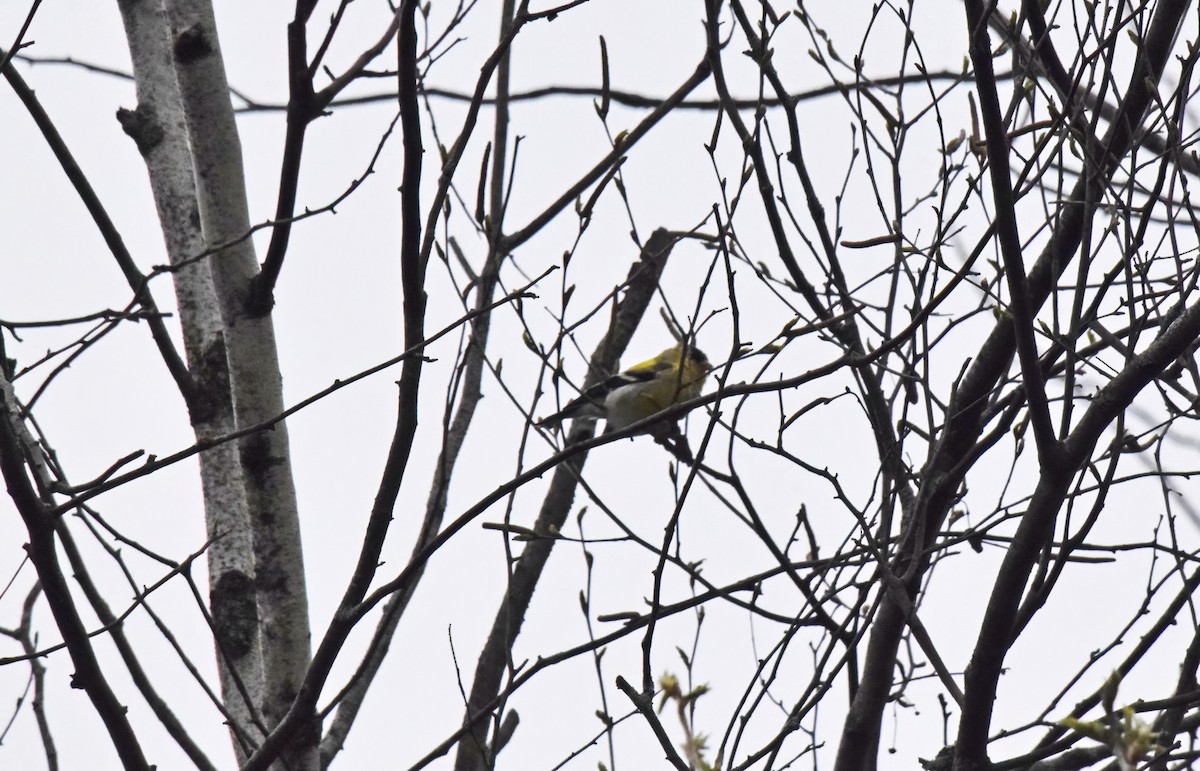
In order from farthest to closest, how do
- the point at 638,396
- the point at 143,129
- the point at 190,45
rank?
the point at 638,396, the point at 143,129, the point at 190,45

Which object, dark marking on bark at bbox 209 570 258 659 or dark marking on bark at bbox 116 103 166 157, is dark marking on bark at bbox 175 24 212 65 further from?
dark marking on bark at bbox 209 570 258 659

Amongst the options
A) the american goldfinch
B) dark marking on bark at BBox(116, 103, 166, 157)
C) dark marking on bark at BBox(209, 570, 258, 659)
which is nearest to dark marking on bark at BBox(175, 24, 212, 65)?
dark marking on bark at BBox(116, 103, 166, 157)

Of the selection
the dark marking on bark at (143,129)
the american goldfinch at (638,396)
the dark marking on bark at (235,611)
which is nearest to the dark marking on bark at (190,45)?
the dark marking on bark at (143,129)

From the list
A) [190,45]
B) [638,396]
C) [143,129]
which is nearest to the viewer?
[190,45]

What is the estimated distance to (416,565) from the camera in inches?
96.9

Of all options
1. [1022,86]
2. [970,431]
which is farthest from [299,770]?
[1022,86]

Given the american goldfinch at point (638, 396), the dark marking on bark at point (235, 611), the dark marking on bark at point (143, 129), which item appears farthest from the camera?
the american goldfinch at point (638, 396)

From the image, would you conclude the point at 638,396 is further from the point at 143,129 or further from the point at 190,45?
the point at 190,45

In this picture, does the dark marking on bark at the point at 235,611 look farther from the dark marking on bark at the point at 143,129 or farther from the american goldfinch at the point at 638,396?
the american goldfinch at the point at 638,396

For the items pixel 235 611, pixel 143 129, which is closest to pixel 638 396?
pixel 143 129

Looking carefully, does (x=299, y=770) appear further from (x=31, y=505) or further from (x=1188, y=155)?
(x=1188, y=155)

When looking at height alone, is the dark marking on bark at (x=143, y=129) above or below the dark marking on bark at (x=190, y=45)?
above

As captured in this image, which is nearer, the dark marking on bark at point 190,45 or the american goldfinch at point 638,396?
the dark marking on bark at point 190,45

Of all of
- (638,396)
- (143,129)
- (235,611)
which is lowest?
(235,611)
